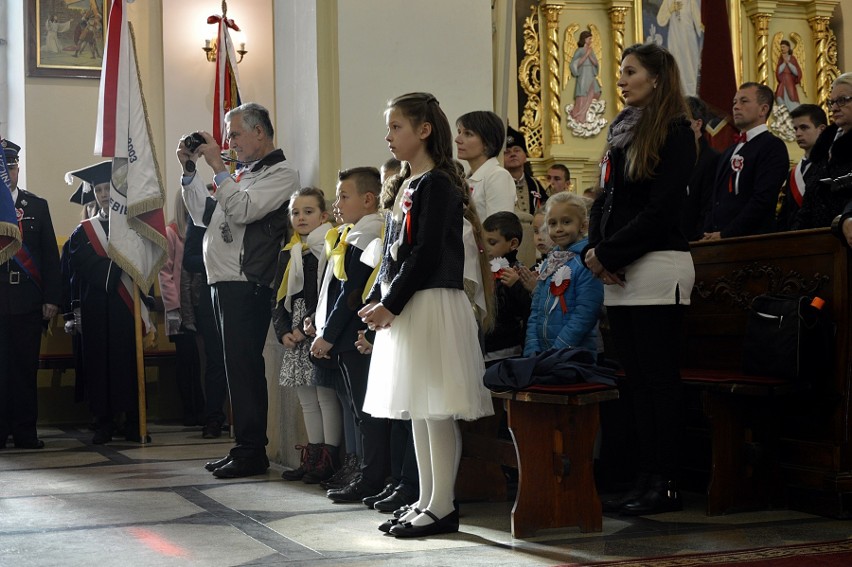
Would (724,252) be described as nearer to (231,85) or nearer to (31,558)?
(31,558)

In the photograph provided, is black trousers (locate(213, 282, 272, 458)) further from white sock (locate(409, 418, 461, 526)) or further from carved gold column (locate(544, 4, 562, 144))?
carved gold column (locate(544, 4, 562, 144))

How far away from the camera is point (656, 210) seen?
13.9 feet

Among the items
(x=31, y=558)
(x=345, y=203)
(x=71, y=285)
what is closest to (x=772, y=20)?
(x=71, y=285)

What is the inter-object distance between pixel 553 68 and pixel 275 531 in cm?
992

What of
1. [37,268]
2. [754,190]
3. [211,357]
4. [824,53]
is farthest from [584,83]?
[754,190]

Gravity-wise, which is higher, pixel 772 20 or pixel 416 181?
pixel 772 20

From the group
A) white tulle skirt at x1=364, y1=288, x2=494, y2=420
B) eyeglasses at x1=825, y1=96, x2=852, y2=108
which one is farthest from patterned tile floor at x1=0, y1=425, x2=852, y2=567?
eyeglasses at x1=825, y1=96, x2=852, y2=108

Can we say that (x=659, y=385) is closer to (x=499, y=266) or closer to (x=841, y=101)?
(x=499, y=266)

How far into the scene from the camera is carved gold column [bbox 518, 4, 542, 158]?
13211 millimetres

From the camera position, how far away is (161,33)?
35.8 feet

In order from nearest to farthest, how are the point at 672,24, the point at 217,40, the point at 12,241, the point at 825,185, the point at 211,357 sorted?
the point at 825,185 → the point at 12,241 → the point at 211,357 → the point at 217,40 → the point at 672,24

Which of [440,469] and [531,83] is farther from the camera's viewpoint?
[531,83]

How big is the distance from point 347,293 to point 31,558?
1695 millimetres

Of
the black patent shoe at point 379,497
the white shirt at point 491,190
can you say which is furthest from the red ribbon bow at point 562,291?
the black patent shoe at point 379,497
